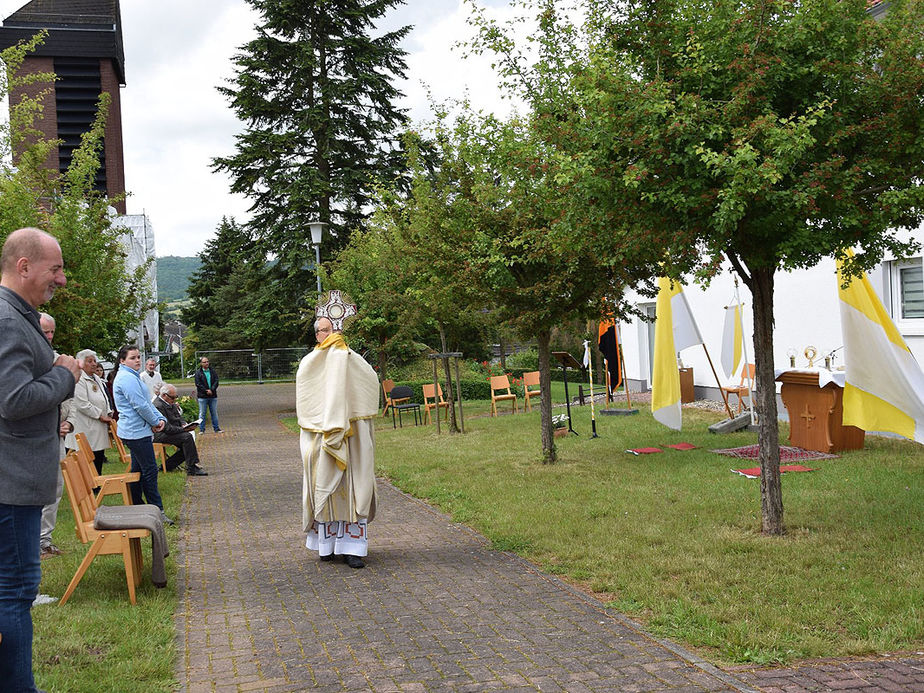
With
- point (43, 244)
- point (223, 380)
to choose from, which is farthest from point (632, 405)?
point (223, 380)

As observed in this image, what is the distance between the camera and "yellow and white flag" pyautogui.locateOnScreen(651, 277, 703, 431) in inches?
460

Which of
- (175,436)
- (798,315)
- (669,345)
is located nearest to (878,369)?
(669,345)

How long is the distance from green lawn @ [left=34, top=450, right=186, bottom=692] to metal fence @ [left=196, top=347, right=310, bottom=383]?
4062 centimetres

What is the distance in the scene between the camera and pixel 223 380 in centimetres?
4809

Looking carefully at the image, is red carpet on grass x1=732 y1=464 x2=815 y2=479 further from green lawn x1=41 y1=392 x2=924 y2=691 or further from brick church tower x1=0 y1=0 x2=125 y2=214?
brick church tower x1=0 y1=0 x2=125 y2=214

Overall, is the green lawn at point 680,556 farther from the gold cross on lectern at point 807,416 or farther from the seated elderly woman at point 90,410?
the seated elderly woman at point 90,410

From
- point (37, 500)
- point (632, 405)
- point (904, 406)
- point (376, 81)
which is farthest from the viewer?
point (376, 81)

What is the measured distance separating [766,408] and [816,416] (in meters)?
5.10

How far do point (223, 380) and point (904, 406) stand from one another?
43.0 meters

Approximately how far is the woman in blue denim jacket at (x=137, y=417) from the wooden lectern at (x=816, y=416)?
873 cm

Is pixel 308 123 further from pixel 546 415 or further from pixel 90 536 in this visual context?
pixel 90 536

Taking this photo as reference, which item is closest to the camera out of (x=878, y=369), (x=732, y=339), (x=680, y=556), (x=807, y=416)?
(x=680, y=556)

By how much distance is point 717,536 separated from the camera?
7316 millimetres

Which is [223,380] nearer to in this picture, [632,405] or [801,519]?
[632,405]
